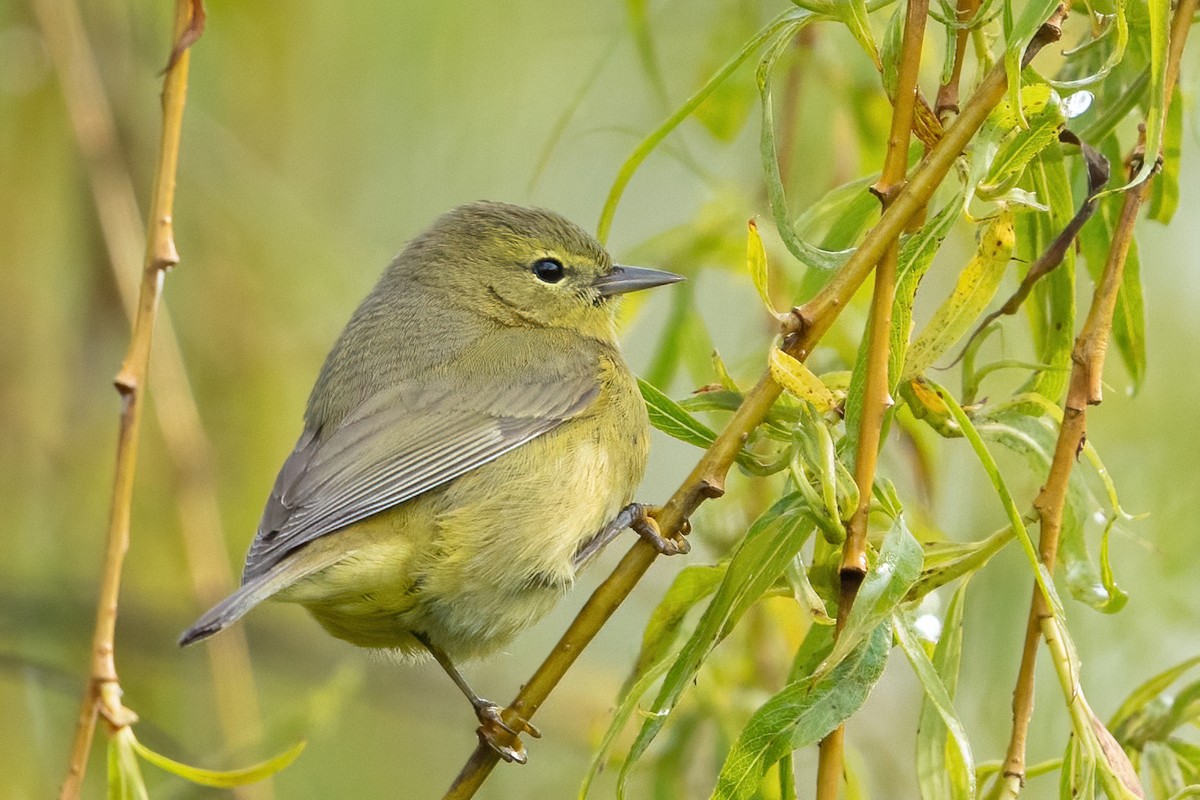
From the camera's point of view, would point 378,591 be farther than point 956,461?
No

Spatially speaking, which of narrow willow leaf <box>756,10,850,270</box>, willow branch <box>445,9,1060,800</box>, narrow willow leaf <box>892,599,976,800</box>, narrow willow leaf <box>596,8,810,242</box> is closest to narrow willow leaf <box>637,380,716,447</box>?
willow branch <box>445,9,1060,800</box>

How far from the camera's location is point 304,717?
3.18m

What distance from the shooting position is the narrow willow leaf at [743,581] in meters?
1.96

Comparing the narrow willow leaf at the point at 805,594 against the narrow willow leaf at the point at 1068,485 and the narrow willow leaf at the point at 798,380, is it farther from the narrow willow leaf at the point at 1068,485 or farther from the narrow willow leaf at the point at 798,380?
the narrow willow leaf at the point at 1068,485

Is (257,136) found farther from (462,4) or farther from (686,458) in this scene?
(686,458)

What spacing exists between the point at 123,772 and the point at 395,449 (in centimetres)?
116

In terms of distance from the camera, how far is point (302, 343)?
182 inches

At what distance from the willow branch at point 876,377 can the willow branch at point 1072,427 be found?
11.6 inches

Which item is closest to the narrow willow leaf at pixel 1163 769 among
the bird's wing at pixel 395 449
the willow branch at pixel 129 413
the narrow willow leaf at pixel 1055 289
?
the narrow willow leaf at pixel 1055 289

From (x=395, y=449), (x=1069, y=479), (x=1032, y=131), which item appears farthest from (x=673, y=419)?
(x=395, y=449)

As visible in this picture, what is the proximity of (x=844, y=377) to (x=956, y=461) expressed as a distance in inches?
72.6

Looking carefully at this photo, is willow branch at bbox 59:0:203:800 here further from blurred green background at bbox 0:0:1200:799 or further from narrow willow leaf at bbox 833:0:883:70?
narrow willow leaf at bbox 833:0:883:70

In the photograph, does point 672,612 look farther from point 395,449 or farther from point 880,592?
point 395,449

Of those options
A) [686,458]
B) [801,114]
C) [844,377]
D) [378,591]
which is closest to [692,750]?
[378,591]
